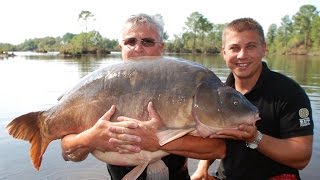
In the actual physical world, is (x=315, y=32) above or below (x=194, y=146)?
above

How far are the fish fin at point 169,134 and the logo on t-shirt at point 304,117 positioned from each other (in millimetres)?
1349

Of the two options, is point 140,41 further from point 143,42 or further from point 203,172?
point 203,172

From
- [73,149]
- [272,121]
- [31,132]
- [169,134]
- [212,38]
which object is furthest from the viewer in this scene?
[212,38]

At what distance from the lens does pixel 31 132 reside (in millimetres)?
3188

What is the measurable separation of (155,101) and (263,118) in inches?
56.6

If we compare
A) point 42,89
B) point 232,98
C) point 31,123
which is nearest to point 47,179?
point 31,123

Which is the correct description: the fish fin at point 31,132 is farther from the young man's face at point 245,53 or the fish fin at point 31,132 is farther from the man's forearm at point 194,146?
the young man's face at point 245,53

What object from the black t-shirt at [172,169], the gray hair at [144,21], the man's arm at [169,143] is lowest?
the black t-shirt at [172,169]

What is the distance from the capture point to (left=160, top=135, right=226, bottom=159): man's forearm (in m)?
2.66

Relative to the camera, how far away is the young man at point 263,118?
10.8 feet

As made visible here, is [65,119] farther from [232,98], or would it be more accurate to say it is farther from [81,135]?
Result: [232,98]

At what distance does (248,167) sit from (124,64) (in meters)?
1.75

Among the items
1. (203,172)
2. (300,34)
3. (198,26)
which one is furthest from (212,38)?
(203,172)

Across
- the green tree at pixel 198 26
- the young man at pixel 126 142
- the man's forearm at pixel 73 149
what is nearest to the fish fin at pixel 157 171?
the young man at pixel 126 142
